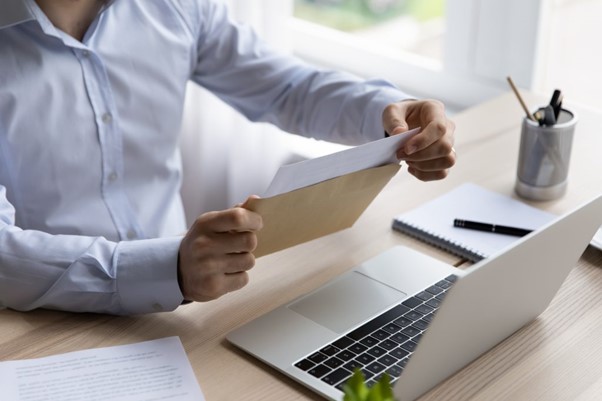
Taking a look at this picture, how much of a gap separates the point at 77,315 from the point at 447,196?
24.7 inches

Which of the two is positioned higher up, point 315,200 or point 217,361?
point 315,200

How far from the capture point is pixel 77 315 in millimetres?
1152

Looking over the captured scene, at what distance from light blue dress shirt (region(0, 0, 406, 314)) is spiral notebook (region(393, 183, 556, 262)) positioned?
19cm

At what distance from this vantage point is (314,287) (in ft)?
3.96

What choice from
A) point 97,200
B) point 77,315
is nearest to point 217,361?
point 77,315

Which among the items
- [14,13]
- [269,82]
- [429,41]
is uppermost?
[14,13]

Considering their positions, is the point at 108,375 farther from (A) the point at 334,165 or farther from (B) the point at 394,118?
(B) the point at 394,118

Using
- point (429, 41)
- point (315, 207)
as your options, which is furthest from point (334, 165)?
point (429, 41)

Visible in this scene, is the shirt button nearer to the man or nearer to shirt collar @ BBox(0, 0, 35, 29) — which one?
the man

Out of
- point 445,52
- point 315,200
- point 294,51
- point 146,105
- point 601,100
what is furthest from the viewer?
point 294,51

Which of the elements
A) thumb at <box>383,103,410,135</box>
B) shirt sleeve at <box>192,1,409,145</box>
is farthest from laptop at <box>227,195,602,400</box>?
shirt sleeve at <box>192,1,409,145</box>

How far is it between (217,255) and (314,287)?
0.59 ft

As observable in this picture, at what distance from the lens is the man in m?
1.13

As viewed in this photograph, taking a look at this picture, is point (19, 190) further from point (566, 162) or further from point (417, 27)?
point (417, 27)
